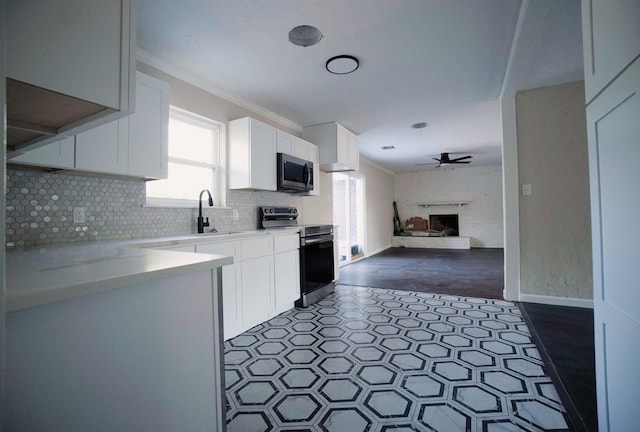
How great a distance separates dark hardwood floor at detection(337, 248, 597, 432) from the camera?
164 cm

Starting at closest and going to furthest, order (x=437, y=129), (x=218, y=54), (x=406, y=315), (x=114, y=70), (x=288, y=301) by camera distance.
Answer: (x=114, y=70), (x=218, y=54), (x=406, y=315), (x=288, y=301), (x=437, y=129)

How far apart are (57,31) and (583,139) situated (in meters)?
4.24

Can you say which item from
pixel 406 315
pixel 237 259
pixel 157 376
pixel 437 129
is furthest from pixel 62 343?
pixel 437 129

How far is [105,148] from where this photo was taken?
1923 mm

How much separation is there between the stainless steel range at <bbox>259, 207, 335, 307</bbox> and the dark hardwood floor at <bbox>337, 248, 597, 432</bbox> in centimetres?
76

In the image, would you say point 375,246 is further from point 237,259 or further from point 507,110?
point 237,259

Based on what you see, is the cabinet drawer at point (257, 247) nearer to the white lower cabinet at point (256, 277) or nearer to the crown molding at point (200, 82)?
the white lower cabinet at point (256, 277)

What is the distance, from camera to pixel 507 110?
340cm

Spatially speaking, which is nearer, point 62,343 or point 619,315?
→ point 62,343

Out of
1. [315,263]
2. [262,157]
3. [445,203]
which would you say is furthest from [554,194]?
[445,203]

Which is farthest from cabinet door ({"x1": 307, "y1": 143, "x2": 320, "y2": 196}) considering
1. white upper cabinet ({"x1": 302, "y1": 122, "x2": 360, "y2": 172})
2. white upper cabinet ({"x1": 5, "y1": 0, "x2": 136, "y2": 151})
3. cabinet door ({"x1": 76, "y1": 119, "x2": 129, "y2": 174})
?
white upper cabinet ({"x1": 5, "y1": 0, "x2": 136, "y2": 151})

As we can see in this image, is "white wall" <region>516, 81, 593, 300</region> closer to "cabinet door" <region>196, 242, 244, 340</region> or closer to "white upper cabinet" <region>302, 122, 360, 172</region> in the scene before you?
"white upper cabinet" <region>302, 122, 360, 172</region>

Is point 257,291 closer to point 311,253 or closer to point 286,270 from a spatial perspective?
point 286,270

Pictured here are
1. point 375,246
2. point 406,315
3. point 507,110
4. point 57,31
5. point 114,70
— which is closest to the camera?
point 57,31
